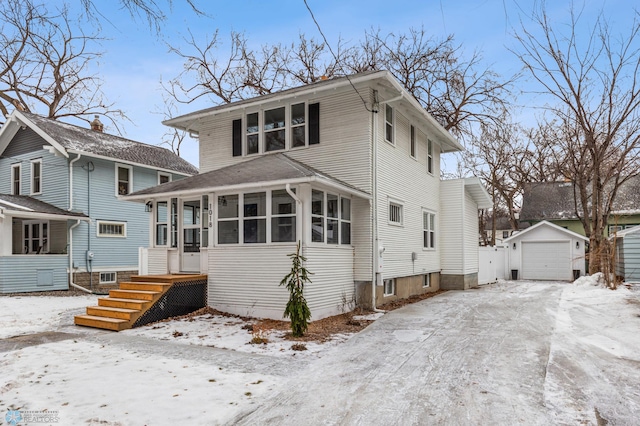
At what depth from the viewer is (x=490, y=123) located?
2131 cm

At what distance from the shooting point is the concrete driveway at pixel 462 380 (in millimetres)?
4008

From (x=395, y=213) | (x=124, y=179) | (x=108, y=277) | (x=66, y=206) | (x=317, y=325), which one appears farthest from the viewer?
(x=124, y=179)

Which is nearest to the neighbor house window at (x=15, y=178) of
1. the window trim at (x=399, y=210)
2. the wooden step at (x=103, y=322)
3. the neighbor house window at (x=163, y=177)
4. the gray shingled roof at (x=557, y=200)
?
the neighbor house window at (x=163, y=177)

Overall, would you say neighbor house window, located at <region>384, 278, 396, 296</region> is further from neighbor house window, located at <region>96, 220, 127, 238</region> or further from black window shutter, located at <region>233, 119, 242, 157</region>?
neighbor house window, located at <region>96, 220, 127, 238</region>

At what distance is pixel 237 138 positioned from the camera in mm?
11906

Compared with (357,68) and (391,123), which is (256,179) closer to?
(391,123)

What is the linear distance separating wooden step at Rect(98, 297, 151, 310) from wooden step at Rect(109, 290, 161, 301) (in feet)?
0.40

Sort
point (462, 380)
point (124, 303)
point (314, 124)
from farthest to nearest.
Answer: point (314, 124) → point (124, 303) → point (462, 380)

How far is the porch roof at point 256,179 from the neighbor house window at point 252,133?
1.88 ft

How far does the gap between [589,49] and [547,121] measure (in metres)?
8.50

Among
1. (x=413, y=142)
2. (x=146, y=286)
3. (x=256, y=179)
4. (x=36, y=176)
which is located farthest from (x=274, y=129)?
(x=36, y=176)

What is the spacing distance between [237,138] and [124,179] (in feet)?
26.4

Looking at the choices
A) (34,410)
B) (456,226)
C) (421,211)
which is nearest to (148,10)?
(34,410)

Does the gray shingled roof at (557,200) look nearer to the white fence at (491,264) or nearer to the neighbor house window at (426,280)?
the white fence at (491,264)
